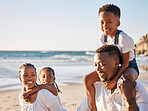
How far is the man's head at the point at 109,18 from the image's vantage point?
2.96 meters

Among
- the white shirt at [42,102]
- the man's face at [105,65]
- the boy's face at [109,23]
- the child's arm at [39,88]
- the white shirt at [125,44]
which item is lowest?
the white shirt at [42,102]

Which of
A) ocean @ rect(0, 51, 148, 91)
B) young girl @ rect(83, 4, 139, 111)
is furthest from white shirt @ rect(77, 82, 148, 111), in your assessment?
ocean @ rect(0, 51, 148, 91)

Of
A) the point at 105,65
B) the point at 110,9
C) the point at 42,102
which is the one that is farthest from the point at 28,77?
the point at 110,9

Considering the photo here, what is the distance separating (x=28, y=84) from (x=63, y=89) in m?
5.53

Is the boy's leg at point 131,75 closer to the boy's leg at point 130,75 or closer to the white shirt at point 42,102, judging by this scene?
the boy's leg at point 130,75

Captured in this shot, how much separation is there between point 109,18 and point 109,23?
7 centimetres

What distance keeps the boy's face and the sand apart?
342cm

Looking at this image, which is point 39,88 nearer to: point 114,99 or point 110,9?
point 114,99

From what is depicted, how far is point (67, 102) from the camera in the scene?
6648 millimetres

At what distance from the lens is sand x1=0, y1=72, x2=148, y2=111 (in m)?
6.11

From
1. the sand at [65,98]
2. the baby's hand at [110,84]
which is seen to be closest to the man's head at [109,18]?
the baby's hand at [110,84]

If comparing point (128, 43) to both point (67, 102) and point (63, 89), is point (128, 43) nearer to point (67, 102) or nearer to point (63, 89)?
point (67, 102)

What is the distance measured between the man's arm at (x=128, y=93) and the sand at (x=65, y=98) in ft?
13.1

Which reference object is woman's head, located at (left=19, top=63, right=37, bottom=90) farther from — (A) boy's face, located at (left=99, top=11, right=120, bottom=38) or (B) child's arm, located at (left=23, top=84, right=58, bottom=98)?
(A) boy's face, located at (left=99, top=11, right=120, bottom=38)
